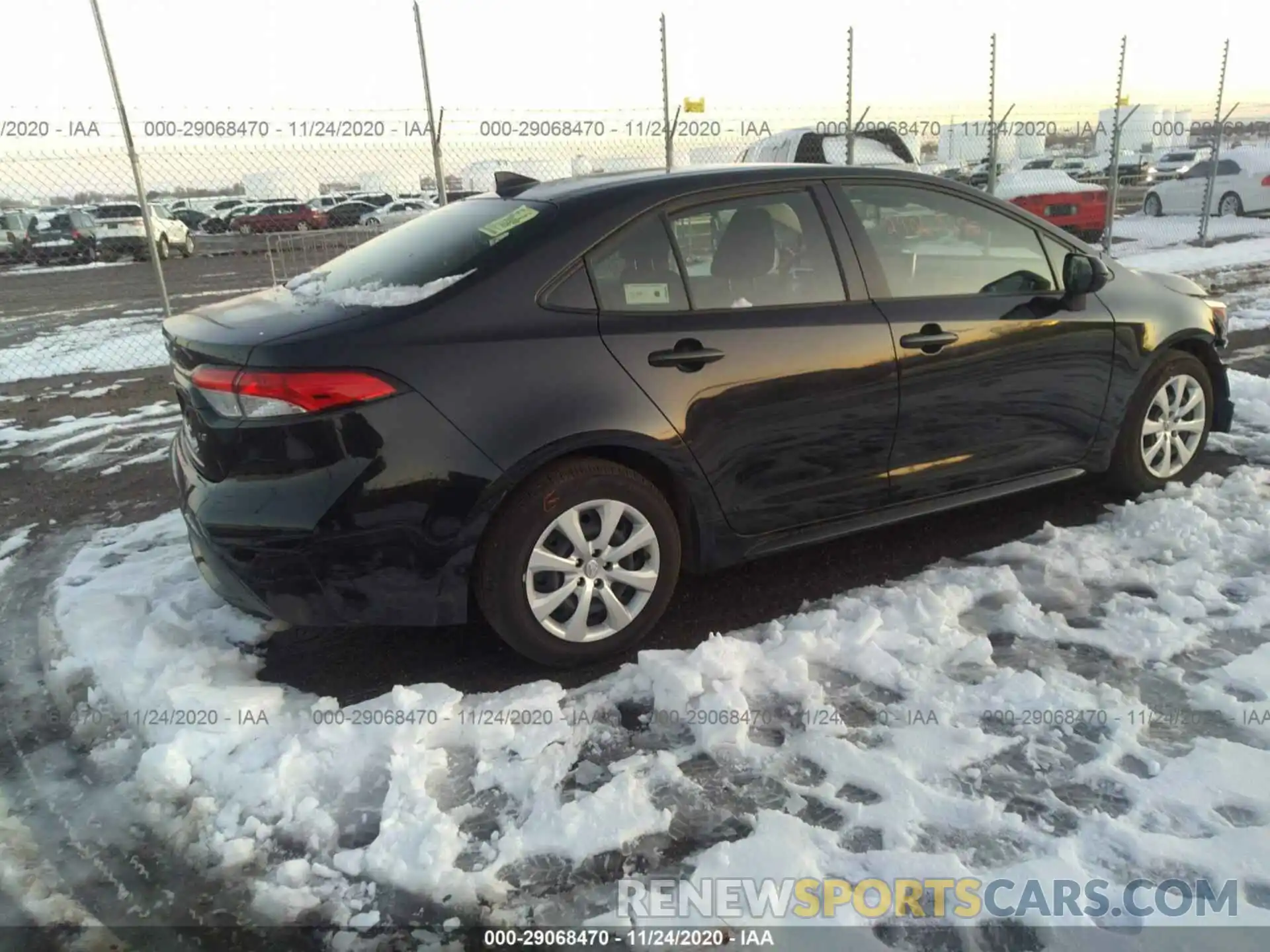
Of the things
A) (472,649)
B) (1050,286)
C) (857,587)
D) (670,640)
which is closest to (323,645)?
(472,649)

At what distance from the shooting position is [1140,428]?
432 centimetres

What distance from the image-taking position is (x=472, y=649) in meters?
3.36

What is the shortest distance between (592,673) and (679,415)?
3.13 ft

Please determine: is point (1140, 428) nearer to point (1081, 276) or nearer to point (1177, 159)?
point (1081, 276)

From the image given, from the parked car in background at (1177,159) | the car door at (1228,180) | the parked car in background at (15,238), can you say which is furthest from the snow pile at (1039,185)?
the parked car in background at (1177,159)

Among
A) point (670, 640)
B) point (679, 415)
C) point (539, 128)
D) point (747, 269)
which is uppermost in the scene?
point (539, 128)

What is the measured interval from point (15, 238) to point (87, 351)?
17716 millimetres

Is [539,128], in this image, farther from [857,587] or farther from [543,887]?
[543,887]

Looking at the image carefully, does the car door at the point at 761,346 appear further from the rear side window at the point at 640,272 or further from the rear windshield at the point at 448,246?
the rear windshield at the point at 448,246

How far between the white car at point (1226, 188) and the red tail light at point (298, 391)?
19.9 metres

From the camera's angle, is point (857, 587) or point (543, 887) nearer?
point (543, 887)

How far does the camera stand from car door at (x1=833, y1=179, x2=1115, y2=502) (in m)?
3.61

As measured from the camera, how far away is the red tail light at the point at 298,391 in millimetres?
2723

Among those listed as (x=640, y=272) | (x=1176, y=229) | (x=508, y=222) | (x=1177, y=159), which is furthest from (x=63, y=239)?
(x=1177, y=159)
